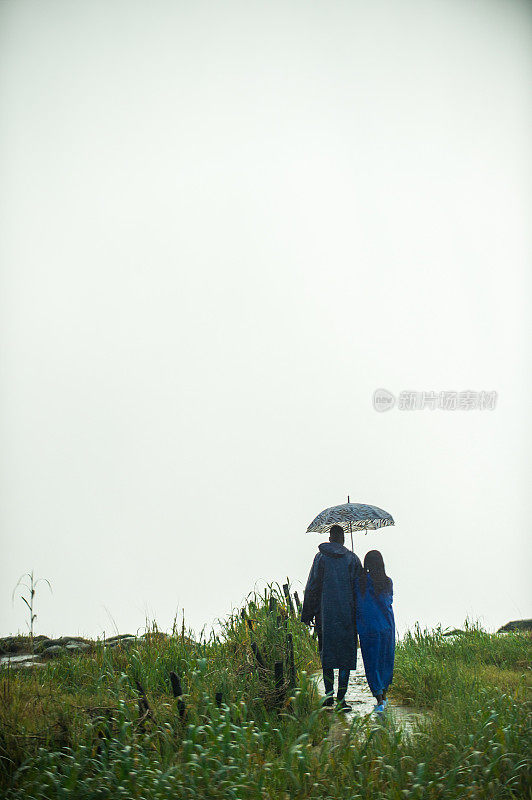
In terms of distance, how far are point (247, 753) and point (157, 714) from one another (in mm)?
1267

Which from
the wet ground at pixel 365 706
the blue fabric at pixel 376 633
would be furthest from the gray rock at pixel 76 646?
the blue fabric at pixel 376 633

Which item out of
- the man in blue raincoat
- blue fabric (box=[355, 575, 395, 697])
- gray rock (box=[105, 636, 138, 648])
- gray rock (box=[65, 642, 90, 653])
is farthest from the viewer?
gray rock (box=[65, 642, 90, 653])

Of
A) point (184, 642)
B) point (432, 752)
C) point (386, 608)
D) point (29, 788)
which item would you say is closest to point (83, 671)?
point (184, 642)

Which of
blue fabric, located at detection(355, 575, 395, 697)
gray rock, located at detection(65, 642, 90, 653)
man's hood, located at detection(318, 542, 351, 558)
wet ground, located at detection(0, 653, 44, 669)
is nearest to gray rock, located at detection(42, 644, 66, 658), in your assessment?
gray rock, located at detection(65, 642, 90, 653)

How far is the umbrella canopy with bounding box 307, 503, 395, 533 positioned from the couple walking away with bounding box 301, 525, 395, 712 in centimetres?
19

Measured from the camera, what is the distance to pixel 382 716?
6027 mm

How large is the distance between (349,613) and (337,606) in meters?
0.15

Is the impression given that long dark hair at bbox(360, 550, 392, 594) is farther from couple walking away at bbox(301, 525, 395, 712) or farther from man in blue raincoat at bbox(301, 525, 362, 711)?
man in blue raincoat at bbox(301, 525, 362, 711)

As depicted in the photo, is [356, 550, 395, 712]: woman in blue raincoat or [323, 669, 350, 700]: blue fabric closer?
[356, 550, 395, 712]: woman in blue raincoat

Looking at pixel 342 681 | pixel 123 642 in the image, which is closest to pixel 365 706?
pixel 342 681

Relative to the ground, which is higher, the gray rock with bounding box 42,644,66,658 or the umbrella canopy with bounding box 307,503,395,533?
the umbrella canopy with bounding box 307,503,395,533

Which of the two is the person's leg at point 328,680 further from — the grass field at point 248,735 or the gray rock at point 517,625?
the gray rock at point 517,625

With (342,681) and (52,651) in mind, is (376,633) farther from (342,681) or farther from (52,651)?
(52,651)

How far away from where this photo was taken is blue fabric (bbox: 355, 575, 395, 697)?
6.76 m
